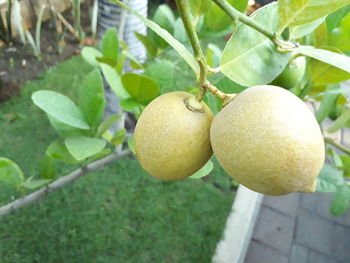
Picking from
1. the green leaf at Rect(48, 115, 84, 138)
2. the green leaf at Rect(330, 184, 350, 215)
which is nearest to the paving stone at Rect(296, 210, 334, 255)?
the green leaf at Rect(330, 184, 350, 215)

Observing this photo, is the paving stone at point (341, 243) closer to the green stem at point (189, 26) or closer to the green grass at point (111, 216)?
the green grass at point (111, 216)

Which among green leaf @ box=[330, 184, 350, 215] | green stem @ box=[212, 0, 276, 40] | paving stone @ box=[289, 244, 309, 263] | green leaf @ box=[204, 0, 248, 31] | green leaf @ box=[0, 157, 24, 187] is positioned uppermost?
green stem @ box=[212, 0, 276, 40]

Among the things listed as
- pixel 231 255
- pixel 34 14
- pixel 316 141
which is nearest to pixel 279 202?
pixel 231 255

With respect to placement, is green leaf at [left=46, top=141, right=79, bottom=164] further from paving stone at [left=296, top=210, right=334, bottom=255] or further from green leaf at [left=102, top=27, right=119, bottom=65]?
paving stone at [left=296, top=210, right=334, bottom=255]

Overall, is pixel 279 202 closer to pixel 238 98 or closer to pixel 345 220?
pixel 345 220

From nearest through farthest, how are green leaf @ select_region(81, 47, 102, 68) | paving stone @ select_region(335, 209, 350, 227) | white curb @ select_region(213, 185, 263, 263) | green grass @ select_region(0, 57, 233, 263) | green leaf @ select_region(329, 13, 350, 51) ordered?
green leaf @ select_region(329, 13, 350, 51)
green leaf @ select_region(81, 47, 102, 68)
green grass @ select_region(0, 57, 233, 263)
white curb @ select_region(213, 185, 263, 263)
paving stone @ select_region(335, 209, 350, 227)

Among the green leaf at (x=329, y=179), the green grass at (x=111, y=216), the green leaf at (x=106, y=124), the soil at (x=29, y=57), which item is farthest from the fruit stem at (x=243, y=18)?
the soil at (x=29, y=57)

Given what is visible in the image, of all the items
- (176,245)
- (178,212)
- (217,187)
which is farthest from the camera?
(217,187)
